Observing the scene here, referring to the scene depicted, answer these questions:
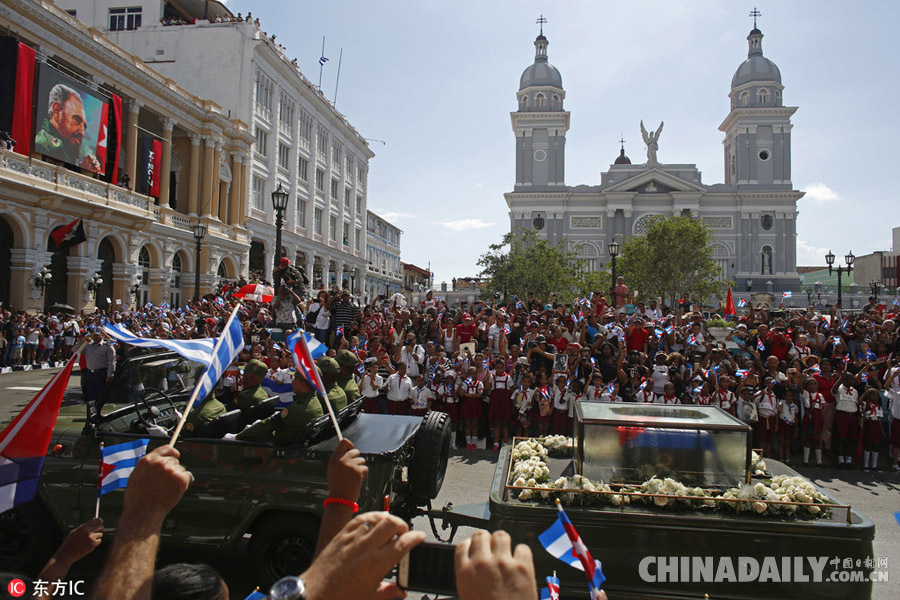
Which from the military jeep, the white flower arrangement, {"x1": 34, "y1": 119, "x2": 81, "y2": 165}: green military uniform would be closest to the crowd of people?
the military jeep

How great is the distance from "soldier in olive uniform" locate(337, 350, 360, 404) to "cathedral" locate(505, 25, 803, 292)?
220 feet

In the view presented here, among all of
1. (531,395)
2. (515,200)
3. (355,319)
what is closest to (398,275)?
(515,200)

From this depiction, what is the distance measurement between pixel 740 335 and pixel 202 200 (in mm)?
33877

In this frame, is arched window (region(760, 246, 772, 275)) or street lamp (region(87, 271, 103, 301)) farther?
arched window (region(760, 246, 772, 275))

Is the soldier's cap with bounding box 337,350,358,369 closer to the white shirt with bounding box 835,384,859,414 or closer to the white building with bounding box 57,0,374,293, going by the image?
the white shirt with bounding box 835,384,859,414

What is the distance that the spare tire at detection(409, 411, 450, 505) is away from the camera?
5.88 m

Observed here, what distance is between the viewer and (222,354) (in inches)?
149

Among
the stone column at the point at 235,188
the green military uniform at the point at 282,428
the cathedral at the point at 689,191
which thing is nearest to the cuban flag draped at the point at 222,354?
the green military uniform at the point at 282,428

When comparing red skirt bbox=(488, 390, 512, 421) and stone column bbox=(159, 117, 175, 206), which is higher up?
stone column bbox=(159, 117, 175, 206)

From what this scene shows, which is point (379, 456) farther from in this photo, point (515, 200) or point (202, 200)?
point (515, 200)

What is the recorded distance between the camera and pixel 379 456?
511cm

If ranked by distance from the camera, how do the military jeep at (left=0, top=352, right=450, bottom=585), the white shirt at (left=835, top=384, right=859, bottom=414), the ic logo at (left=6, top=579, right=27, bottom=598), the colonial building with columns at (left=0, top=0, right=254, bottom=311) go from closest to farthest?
1. the ic logo at (left=6, top=579, right=27, bottom=598)
2. the military jeep at (left=0, top=352, right=450, bottom=585)
3. the white shirt at (left=835, top=384, right=859, bottom=414)
4. the colonial building with columns at (left=0, top=0, right=254, bottom=311)

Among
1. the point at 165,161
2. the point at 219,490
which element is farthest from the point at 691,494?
the point at 165,161

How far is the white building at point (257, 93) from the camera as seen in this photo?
40.8 m
